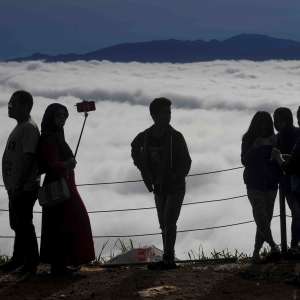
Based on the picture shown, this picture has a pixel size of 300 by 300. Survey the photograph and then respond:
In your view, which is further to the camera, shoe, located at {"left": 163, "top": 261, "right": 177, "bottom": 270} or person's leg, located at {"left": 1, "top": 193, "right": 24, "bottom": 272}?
shoe, located at {"left": 163, "top": 261, "right": 177, "bottom": 270}

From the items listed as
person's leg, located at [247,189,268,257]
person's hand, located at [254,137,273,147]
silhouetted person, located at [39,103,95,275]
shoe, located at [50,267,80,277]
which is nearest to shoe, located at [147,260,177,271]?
silhouetted person, located at [39,103,95,275]

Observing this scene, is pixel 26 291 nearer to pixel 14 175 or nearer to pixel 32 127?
pixel 14 175

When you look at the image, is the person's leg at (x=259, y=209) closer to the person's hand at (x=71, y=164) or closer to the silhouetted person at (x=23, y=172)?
the person's hand at (x=71, y=164)

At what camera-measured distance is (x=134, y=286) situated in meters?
5.68

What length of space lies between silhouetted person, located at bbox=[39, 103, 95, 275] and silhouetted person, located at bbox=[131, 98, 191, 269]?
684 mm

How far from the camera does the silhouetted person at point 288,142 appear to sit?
6.30 m

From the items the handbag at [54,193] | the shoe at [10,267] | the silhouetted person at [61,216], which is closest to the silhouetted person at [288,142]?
the silhouetted person at [61,216]

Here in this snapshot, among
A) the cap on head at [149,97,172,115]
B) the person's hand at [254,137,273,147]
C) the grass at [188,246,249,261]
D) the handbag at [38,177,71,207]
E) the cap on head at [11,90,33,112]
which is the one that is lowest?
the grass at [188,246,249,261]

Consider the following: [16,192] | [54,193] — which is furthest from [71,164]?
[16,192]

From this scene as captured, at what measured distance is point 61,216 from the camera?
6.01m

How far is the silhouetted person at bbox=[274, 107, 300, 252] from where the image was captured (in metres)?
6.30

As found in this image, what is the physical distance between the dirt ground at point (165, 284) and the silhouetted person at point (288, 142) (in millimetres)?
483

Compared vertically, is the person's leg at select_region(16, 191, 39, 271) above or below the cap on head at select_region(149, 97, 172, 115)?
below

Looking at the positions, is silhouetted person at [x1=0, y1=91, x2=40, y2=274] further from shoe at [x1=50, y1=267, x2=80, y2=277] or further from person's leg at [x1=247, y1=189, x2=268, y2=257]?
person's leg at [x1=247, y1=189, x2=268, y2=257]
